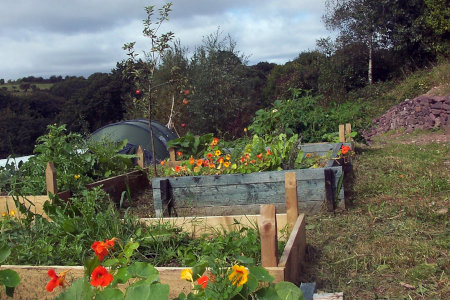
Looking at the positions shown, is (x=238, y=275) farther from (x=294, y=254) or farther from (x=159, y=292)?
(x=294, y=254)

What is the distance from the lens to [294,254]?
2.65m

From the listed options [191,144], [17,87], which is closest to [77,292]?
[191,144]

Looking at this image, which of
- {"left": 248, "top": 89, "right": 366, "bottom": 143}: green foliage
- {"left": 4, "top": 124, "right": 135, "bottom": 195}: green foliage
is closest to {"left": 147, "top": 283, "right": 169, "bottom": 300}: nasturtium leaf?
{"left": 4, "top": 124, "right": 135, "bottom": 195}: green foliage

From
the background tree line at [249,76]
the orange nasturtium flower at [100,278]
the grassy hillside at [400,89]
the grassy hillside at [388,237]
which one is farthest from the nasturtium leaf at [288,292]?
the grassy hillside at [400,89]

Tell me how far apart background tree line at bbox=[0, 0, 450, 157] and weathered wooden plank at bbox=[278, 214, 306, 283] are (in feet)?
32.1

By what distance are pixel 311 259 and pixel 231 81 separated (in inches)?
490

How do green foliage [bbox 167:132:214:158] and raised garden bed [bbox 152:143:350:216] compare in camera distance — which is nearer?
raised garden bed [bbox 152:143:350:216]

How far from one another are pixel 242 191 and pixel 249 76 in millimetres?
14290

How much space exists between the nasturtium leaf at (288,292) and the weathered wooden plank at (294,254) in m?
0.69

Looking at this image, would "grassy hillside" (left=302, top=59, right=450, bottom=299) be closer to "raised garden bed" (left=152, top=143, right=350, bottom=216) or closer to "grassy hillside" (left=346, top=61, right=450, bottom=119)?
"raised garden bed" (left=152, top=143, right=350, bottom=216)

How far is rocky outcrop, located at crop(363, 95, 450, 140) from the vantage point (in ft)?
41.3

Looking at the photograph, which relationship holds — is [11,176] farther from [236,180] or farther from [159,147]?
[159,147]

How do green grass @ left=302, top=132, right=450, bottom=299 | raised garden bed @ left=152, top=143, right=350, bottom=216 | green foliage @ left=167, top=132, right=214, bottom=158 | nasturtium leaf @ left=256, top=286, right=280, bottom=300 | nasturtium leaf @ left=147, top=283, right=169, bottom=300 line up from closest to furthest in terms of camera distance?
nasturtium leaf @ left=147, top=283, right=169, bottom=300
nasturtium leaf @ left=256, top=286, right=280, bottom=300
green grass @ left=302, top=132, right=450, bottom=299
raised garden bed @ left=152, top=143, right=350, bottom=216
green foliage @ left=167, top=132, right=214, bottom=158

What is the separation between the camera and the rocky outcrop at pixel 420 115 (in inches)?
496
